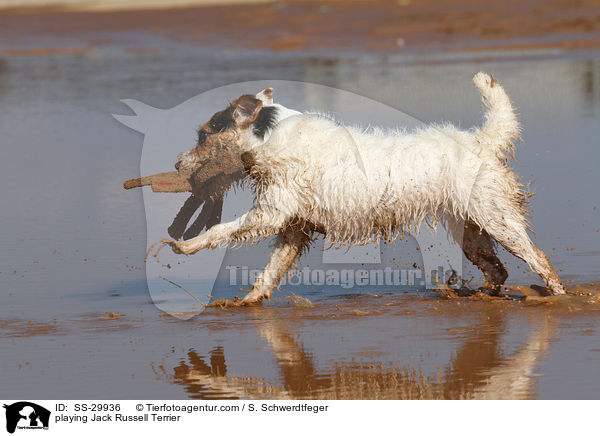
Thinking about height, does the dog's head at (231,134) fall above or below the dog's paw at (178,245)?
above

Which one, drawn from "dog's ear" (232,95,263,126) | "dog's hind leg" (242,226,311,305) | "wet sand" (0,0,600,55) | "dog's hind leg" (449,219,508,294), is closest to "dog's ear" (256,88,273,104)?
"dog's ear" (232,95,263,126)

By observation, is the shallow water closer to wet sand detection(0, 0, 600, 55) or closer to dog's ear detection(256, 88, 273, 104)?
dog's ear detection(256, 88, 273, 104)

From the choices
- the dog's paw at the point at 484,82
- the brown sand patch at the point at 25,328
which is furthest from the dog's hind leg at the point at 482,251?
the brown sand patch at the point at 25,328

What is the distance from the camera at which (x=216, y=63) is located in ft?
66.5

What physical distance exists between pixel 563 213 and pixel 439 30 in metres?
12.2

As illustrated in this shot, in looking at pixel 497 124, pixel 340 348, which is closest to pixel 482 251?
pixel 497 124

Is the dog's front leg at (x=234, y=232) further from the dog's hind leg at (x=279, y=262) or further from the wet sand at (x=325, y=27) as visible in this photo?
the wet sand at (x=325, y=27)

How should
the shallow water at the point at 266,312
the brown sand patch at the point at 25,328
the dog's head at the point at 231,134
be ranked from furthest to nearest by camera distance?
1. the dog's head at the point at 231,134
2. the brown sand patch at the point at 25,328
3. the shallow water at the point at 266,312

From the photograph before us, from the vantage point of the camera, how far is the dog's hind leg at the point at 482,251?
26.0ft

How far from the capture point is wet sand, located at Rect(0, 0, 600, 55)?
20922 mm

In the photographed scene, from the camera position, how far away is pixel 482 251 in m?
8.04
